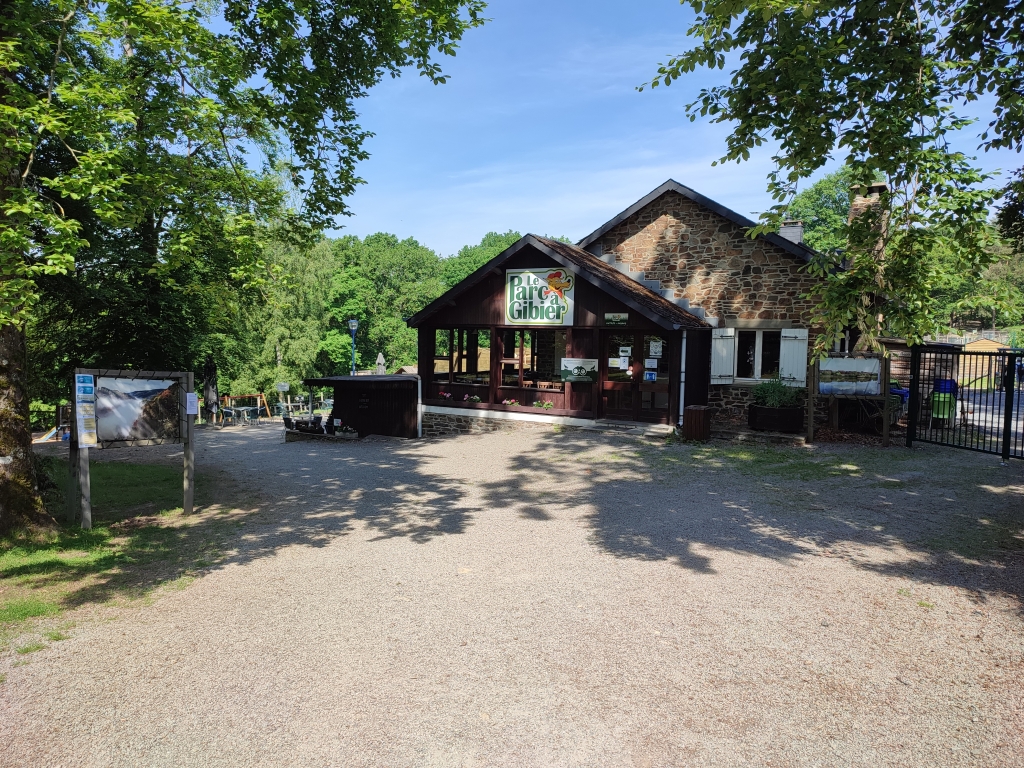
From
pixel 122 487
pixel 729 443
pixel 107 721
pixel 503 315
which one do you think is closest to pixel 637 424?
pixel 729 443

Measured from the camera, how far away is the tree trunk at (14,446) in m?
6.94

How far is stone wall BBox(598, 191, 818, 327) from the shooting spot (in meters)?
15.3

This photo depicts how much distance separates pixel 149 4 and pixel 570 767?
777 centimetres

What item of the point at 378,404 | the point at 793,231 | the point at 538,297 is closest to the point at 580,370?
the point at 538,297

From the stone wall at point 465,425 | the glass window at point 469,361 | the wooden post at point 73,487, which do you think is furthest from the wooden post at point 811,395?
the wooden post at point 73,487

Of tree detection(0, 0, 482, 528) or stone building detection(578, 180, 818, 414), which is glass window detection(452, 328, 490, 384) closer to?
stone building detection(578, 180, 818, 414)

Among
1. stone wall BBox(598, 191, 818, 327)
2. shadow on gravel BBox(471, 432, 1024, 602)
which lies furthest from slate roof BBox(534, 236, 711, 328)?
shadow on gravel BBox(471, 432, 1024, 602)

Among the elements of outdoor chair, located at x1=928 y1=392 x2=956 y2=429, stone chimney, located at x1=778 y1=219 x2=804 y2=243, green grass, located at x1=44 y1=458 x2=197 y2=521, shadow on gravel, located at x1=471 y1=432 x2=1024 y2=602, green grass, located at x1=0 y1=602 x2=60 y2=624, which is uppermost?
stone chimney, located at x1=778 y1=219 x2=804 y2=243

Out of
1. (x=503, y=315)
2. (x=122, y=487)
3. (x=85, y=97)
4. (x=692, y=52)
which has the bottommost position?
(x=122, y=487)

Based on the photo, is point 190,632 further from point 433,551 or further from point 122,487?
point 122,487

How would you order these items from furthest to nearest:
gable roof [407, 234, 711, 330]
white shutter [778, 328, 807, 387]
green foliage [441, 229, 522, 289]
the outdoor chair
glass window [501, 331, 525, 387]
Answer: green foliage [441, 229, 522, 289], glass window [501, 331, 525, 387], white shutter [778, 328, 807, 387], gable roof [407, 234, 711, 330], the outdoor chair

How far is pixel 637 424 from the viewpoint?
1534 centimetres

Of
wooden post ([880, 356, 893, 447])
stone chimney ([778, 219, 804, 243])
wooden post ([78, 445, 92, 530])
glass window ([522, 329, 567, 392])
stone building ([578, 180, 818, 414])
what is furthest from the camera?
glass window ([522, 329, 567, 392])

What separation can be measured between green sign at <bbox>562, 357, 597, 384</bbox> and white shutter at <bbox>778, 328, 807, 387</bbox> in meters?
4.31
